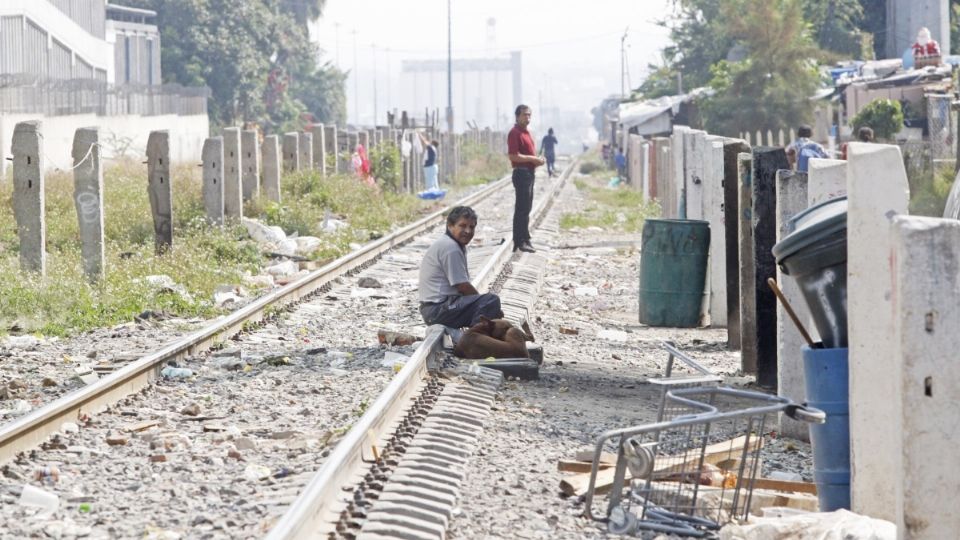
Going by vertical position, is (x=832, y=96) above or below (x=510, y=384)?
above

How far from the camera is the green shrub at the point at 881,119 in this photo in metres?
31.5

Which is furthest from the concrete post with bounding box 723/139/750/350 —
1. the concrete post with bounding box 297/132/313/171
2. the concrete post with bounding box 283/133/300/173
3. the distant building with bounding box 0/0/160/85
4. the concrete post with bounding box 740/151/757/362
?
the distant building with bounding box 0/0/160/85

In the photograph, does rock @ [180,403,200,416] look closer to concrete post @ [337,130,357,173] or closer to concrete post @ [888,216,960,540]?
concrete post @ [888,216,960,540]

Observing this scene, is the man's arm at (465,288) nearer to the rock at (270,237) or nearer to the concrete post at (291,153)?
the rock at (270,237)

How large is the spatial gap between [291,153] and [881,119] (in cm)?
1203

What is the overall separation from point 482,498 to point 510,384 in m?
3.63

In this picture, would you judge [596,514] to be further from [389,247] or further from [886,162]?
[389,247]

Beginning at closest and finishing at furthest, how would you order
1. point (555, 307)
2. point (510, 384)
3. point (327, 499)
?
1. point (327, 499)
2. point (510, 384)
3. point (555, 307)

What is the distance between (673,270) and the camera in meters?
14.5

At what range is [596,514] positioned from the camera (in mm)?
6715

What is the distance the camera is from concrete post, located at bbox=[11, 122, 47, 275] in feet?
50.1

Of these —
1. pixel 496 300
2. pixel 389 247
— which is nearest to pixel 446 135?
pixel 389 247

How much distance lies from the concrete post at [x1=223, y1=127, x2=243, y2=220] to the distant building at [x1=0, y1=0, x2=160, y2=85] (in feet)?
60.2

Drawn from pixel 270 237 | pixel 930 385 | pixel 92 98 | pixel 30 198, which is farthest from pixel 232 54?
pixel 930 385
